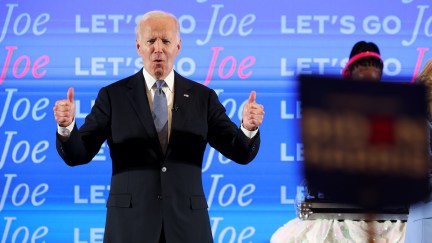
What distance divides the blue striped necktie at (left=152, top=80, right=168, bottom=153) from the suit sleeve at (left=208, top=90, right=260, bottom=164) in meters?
0.18

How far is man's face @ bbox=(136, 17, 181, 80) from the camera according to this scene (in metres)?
2.83

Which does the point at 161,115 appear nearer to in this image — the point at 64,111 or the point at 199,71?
the point at 64,111

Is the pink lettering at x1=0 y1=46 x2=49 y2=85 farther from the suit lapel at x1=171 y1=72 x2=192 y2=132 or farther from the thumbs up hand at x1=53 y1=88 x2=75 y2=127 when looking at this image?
the thumbs up hand at x1=53 y1=88 x2=75 y2=127

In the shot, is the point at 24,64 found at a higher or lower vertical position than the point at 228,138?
higher

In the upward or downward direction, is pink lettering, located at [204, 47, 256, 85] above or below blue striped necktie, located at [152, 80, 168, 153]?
above

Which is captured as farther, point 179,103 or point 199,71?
point 199,71

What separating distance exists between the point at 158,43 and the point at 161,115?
0.84 ft

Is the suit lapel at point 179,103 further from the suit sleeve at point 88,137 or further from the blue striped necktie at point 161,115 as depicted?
the suit sleeve at point 88,137

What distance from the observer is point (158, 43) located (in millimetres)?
2828

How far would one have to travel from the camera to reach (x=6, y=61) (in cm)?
480

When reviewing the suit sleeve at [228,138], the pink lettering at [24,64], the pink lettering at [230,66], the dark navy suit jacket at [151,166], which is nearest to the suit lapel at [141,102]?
the dark navy suit jacket at [151,166]

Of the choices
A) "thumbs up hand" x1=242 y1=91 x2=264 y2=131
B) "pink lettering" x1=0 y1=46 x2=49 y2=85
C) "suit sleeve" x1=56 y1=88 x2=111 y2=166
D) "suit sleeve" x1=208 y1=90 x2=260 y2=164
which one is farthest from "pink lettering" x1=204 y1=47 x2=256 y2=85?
"thumbs up hand" x1=242 y1=91 x2=264 y2=131

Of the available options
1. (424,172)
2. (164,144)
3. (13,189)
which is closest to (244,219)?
(13,189)

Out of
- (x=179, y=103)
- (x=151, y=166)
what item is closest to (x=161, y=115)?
(x=179, y=103)
